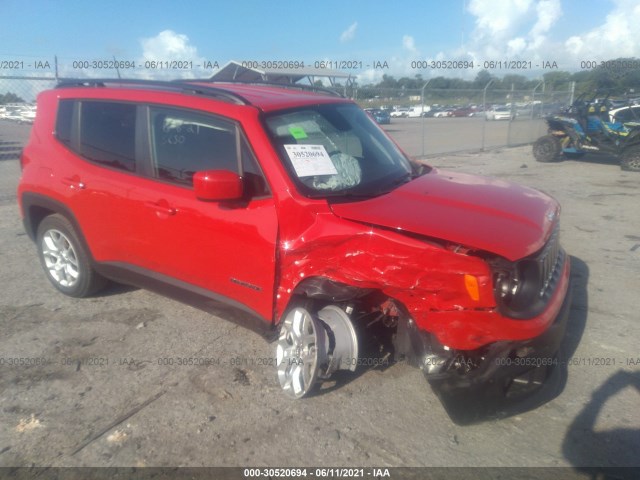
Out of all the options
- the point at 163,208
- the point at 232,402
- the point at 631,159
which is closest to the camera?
the point at 232,402

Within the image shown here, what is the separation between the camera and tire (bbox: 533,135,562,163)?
13.5 metres

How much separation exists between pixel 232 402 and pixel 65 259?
2418 mm

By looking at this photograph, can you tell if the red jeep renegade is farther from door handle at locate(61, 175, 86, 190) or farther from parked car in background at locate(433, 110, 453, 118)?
parked car in background at locate(433, 110, 453, 118)

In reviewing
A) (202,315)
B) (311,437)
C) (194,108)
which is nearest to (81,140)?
(194,108)

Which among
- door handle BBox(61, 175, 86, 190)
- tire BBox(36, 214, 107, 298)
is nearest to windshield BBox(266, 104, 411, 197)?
door handle BBox(61, 175, 86, 190)

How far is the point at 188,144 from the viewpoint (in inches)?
145

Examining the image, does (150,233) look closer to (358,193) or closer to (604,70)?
(358,193)

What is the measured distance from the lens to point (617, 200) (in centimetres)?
891

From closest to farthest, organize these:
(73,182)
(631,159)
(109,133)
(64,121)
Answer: (109,133) → (73,182) → (64,121) → (631,159)

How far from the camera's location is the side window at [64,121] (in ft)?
14.4

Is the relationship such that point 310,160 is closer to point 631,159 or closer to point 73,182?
point 73,182

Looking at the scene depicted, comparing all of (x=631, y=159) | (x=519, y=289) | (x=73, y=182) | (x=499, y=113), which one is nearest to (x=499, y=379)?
(x=519, y=289)

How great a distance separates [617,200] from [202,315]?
7.60m

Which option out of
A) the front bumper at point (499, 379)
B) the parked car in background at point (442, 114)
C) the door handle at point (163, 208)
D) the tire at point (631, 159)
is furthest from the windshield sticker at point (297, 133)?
the parked car in background at point (442, 114)
